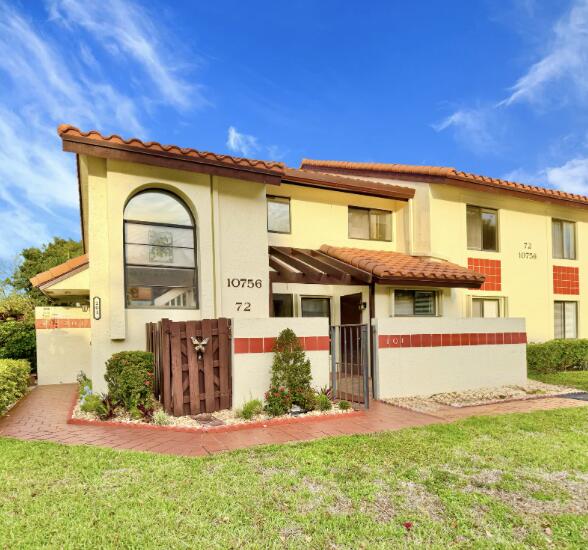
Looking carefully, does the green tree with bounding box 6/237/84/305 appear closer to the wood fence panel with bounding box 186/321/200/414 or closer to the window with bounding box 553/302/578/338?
the wood fence panel with bounding box 186/321/200/414

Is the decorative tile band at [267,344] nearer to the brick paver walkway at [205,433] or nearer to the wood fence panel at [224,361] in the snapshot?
the wood fence panel at [224,361]

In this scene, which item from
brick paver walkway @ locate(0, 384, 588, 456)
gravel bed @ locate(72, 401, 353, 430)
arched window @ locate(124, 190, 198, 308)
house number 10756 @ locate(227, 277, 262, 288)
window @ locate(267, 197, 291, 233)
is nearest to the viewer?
brick paver walkway @ locate(0, 384, 588, 456)

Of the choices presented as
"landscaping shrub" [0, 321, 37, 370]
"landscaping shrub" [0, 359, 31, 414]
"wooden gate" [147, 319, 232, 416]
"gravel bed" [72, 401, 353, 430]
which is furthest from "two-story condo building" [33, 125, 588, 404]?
"landscaping shrub" [0, 321, 37, 370]

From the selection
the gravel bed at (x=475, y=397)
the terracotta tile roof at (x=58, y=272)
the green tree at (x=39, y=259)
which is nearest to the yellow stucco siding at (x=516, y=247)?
the gravel bed at (x=475, y=397)

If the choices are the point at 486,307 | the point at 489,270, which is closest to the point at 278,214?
the point at 489,270

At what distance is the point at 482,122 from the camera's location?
23.5 meters

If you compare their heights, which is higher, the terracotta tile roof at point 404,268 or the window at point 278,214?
the window at point 278,214

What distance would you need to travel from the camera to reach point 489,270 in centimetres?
1591

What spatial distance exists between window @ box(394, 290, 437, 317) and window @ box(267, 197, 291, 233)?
4245 mm

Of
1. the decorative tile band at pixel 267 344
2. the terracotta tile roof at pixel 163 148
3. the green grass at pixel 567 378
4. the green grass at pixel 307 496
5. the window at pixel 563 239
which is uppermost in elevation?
the terracotta tile roof at pixel 163 148

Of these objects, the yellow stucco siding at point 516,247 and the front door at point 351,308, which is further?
the yellow stucco siding at point 516,247

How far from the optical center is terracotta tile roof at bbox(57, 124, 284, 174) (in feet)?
28.8

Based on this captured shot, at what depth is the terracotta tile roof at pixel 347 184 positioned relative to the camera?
1349 cm

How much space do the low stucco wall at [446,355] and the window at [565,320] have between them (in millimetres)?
6689
